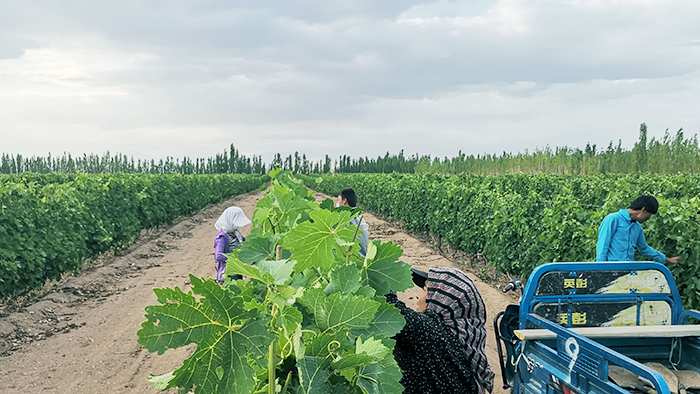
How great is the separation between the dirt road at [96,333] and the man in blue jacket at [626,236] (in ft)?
6.43

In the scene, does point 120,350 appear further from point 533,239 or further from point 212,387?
point 533,239

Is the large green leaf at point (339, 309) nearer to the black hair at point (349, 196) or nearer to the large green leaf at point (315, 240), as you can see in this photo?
the large green leaf at point (315, 240)

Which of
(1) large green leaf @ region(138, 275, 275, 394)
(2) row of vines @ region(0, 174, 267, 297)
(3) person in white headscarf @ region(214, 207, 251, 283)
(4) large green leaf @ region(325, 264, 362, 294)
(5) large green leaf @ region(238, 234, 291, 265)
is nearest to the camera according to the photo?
(1) large green leaf @ region(138, 275, 275, 394)

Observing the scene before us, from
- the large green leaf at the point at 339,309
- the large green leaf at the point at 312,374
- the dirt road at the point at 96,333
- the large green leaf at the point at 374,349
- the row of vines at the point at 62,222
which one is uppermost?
the large green leaf at the point at 339,309

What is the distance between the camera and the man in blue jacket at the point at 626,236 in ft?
19.8

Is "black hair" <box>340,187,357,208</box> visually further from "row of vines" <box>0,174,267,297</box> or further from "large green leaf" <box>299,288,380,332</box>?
"row of vines" <box>0,174,267,297</box>

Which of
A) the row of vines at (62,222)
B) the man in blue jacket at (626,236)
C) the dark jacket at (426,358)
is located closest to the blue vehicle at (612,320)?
the dark jacket at (426,358)

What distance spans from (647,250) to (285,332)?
6007 millimetres

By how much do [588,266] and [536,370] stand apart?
100cm

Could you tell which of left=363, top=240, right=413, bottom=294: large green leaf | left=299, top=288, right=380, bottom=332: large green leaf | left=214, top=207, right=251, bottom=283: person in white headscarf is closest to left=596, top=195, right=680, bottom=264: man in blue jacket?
left=214, top=207, right=251, bottom=283: person in white headscarf

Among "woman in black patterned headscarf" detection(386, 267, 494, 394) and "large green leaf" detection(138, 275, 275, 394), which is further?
"woman in black patterned headscarf" detection(386, 267, 494, 394)

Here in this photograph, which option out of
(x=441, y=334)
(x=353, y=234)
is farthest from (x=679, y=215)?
(x=353, y=234)

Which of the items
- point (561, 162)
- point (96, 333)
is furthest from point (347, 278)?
point (561, 162)

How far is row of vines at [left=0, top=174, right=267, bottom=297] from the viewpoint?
8617 millimetres
